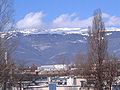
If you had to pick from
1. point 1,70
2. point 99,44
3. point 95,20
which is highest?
point 95,20

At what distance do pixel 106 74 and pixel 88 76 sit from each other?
10.2 feet

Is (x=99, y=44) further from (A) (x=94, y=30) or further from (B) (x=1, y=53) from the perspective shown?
(B) (x=1, y=53)

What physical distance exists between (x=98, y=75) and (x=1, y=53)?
14.1 metres

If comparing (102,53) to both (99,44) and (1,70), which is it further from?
(1,70)

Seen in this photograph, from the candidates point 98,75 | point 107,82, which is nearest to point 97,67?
point 98,75

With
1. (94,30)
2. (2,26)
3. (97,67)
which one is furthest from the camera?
(94,30)

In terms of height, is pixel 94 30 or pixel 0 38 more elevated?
pixel 94 30

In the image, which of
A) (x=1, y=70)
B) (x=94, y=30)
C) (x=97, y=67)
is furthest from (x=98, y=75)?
(x=1, y=70)

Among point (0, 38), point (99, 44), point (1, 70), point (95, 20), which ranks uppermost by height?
point (95, 20)

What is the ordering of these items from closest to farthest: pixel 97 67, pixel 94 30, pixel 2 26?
pixel 2 26 → pixel 97 67 → pixel 94 30

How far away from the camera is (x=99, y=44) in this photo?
34.4 m

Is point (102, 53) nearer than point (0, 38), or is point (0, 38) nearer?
point (0, 38)

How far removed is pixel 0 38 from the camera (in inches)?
808

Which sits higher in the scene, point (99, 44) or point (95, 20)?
point (95, 20)
